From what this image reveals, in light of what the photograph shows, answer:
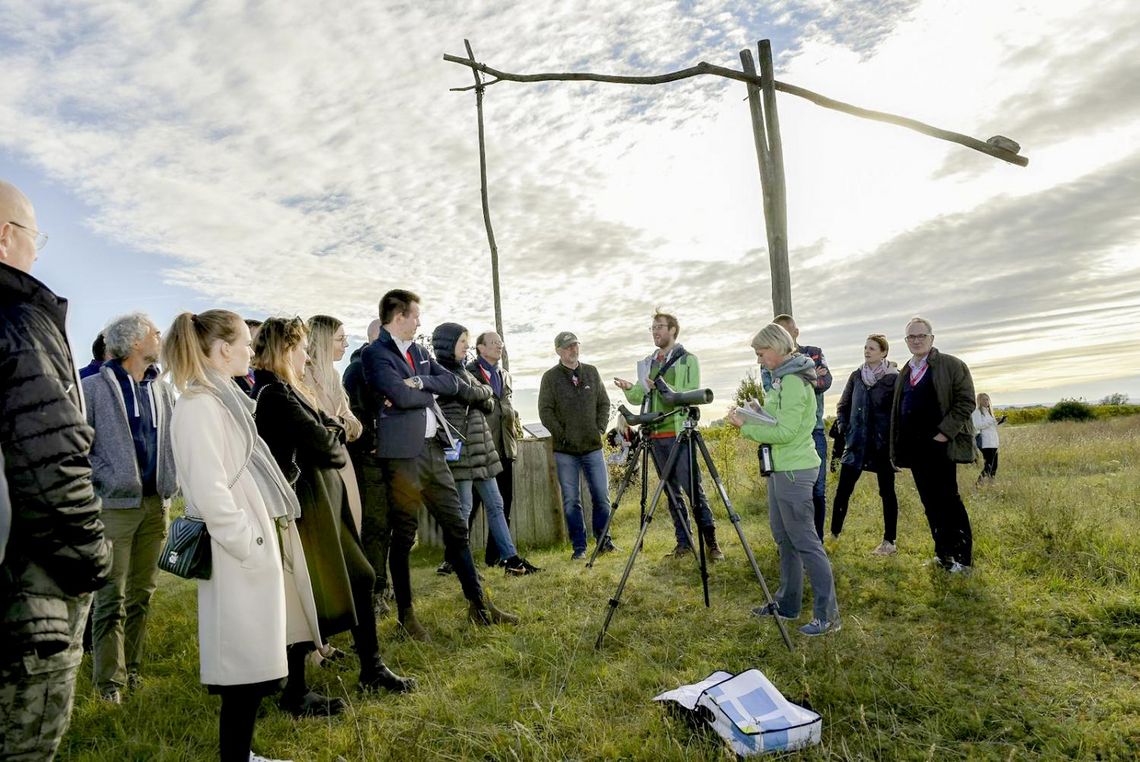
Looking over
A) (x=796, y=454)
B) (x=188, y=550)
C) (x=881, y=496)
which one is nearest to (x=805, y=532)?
(x=796, y=454)

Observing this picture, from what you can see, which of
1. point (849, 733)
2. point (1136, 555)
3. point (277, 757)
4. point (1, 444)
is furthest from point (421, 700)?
point (1136, 555)

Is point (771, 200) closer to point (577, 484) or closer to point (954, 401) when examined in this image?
point (954, 401)

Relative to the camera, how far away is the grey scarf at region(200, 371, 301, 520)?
2.77m

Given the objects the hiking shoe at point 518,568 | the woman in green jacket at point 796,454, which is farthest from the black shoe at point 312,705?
the hiking shoe at point 518,568

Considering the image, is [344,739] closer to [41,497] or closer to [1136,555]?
[41,497]

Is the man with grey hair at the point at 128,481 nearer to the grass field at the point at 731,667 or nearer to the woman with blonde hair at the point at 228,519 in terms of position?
the grass field at the point at 731,667

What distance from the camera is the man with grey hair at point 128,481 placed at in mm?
4055

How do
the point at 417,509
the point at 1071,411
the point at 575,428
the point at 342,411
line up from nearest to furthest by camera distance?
the point at 342,411
the point at 417,509
the point at 575,428
the point at 1071,411

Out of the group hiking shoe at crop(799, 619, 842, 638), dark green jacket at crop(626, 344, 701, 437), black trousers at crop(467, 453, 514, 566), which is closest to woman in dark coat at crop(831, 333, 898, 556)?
dark green jacket at crop(626, 344, 701, 437)

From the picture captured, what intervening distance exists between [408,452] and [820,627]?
295 centimetres

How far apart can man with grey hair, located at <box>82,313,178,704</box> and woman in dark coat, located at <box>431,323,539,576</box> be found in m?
2.05

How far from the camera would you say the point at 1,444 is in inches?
74.3

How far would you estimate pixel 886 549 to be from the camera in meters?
6.52

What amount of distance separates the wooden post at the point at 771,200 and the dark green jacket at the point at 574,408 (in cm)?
214
